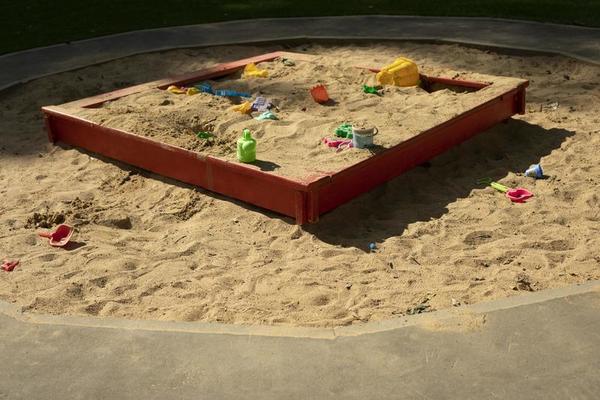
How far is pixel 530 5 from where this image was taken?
Answer: 912cm

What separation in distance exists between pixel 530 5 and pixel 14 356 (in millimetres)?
→ 7358

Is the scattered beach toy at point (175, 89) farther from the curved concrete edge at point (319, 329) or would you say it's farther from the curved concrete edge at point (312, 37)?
the curved concrete edge at point (319, 329)

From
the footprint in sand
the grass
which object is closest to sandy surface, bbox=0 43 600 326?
the footprint in sand

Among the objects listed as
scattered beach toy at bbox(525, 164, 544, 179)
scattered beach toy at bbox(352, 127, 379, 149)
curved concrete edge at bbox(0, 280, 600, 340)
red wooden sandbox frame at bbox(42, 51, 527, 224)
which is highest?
scattered beach toy at bbox(352, 127, 379, 149)

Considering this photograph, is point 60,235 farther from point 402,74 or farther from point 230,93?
Result: point 402,74

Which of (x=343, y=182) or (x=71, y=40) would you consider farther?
(x=71, y=40)

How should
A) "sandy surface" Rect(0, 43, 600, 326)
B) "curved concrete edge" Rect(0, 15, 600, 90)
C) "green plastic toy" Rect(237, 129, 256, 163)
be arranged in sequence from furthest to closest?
1. "curved concrete edge" Rect(0, 15, 600, 90)
2. "green plastic toy" Rect(237, 129, 256, 163)
3. "sandy surface" Rect(0, 43, 600, 326)

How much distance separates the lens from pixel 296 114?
5.84 metres

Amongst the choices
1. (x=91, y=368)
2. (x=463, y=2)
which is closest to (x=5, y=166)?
(x=91, y=368)

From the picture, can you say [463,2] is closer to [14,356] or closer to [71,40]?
[71,40]

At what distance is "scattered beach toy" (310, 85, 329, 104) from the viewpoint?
6172mm

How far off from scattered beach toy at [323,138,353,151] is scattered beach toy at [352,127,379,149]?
11cm

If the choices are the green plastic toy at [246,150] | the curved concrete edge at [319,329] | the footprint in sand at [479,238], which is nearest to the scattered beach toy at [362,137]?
the green plastic toy at [246,150]

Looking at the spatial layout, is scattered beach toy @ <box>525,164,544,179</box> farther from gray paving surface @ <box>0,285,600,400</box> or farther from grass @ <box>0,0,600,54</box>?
grass @ <box>0,0,600,54</box>
